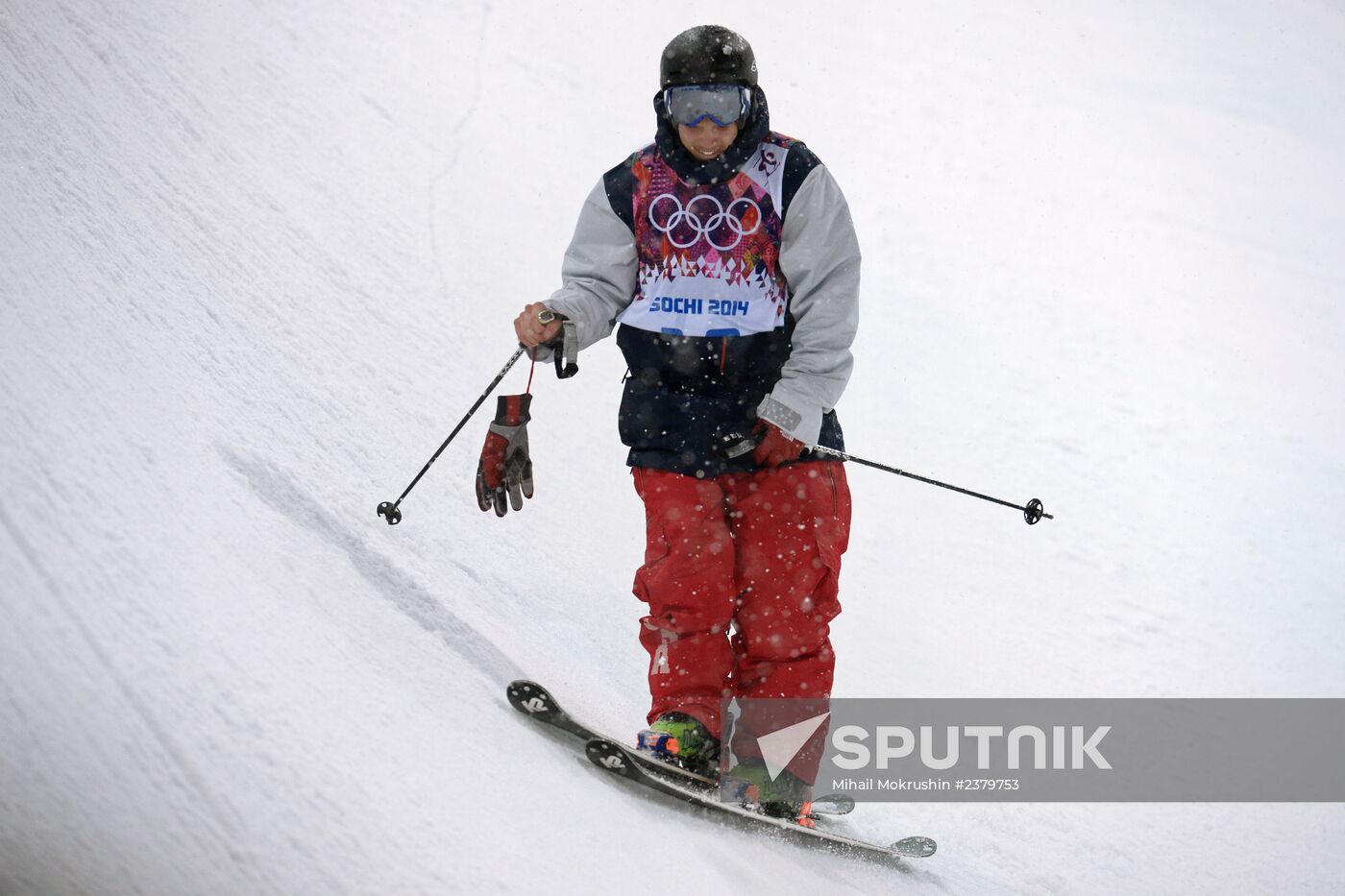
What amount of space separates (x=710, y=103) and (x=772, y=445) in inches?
30.8

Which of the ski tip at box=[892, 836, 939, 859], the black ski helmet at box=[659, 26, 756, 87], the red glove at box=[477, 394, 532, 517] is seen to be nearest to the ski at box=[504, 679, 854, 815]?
the red glove at box=[477, 394, 532, 517]

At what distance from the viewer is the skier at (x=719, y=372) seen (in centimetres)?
272

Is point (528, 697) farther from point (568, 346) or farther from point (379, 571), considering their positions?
point (568, 346)

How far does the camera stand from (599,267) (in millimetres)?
2842

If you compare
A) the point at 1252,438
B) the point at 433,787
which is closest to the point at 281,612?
the point at 433,787

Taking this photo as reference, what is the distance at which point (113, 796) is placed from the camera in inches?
70.0

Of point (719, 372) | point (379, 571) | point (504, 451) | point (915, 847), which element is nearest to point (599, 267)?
point (719, 372)

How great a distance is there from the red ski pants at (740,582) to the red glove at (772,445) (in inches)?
2.9

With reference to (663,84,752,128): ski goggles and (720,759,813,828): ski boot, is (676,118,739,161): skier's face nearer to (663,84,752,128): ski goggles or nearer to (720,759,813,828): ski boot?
(663,84,752,128): ski goggles

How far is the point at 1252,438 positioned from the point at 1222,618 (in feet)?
6.88

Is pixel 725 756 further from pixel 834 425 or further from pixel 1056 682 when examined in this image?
pixel 1056 682

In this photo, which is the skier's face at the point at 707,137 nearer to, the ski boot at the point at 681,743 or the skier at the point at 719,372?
the skier at the point at 719,372

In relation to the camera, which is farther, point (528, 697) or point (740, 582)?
point (740, 582)

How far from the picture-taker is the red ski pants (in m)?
2.76
